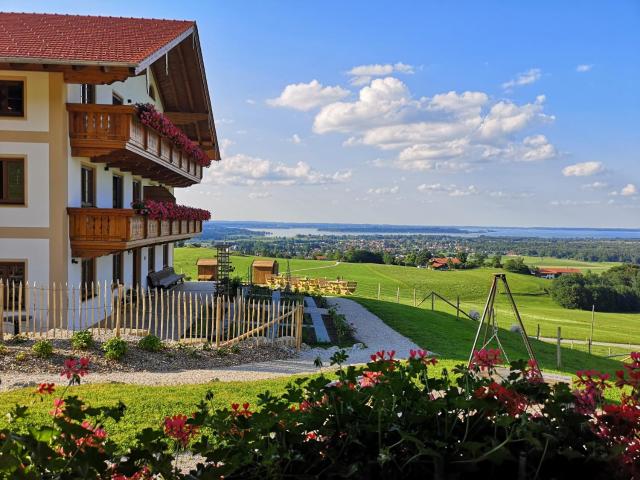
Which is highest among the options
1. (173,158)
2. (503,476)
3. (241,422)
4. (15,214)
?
(173,158)

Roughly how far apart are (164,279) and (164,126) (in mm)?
10901

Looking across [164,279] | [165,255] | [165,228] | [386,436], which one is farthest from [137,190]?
[386,436]

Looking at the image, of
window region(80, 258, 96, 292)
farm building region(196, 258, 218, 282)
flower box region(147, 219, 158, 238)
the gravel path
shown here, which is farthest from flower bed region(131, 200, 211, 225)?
farm building region(196, 258, 218, 282)

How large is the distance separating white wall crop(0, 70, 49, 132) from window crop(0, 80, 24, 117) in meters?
0.20

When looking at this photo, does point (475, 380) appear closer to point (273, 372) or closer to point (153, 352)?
point (273, 372)

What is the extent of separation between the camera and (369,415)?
3.00 metres

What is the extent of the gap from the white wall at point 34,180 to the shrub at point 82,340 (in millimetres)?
4468

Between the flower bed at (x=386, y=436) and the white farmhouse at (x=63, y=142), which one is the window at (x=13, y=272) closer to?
the white farmhouse at (x=63, y=142)

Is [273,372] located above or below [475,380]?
below

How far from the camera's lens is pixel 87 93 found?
17.8 meters

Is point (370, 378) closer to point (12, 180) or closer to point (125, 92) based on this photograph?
point (12, 180)

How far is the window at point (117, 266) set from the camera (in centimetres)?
2122

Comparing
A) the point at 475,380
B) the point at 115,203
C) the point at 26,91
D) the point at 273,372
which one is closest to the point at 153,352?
the point at 273,372

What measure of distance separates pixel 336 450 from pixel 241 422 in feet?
1.72
